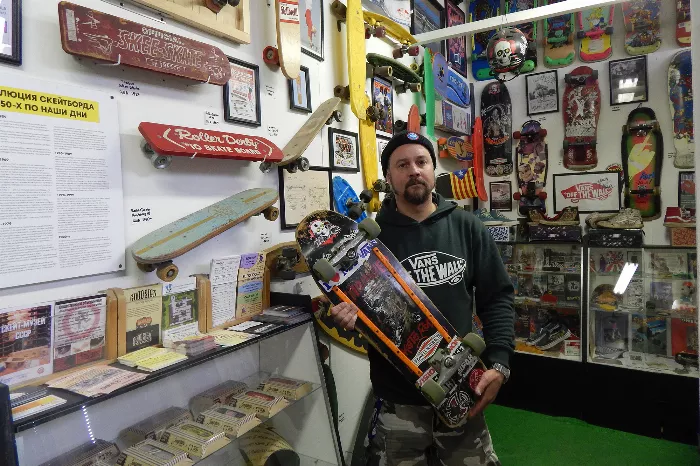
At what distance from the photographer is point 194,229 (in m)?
1.59

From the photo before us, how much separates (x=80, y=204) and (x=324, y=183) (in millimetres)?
1271

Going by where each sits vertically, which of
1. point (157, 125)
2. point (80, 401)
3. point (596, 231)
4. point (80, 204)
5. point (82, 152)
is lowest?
point (80, 401)

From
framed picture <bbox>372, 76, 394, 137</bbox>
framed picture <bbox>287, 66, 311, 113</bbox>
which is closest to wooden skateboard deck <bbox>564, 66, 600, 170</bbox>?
framed picture <bbox>372, 76, 394, 137</bbox>

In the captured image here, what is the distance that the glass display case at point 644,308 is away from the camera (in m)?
3.00

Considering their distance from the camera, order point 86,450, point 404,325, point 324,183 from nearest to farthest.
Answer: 1. point 86,450
2. point 404,325
3. point 324,183

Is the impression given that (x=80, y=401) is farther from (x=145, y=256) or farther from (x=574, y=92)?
(x=574, y=92)

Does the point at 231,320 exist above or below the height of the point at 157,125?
below

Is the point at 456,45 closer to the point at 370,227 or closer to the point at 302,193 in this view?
the point at 302,193

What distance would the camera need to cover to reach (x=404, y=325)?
1681 mm

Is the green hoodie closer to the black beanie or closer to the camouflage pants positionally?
the camouflage pants

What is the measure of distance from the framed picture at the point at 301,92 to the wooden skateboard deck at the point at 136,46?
0.50 meters

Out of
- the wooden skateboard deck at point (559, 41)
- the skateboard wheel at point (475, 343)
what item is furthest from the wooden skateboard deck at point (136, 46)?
the wooden skateboard deck at point (559, 41)

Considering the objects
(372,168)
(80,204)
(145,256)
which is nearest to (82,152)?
(80,204)

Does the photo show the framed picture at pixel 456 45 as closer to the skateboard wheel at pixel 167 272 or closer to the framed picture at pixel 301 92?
the framed picture at pixel 301 92
